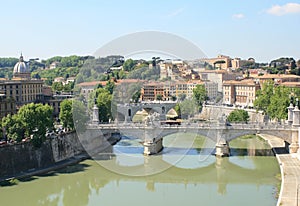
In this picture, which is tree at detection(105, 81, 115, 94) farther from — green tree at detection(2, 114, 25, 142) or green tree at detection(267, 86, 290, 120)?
green tree at detection(2, 114, 25, 142)

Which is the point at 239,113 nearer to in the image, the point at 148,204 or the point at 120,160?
the point at 120,160

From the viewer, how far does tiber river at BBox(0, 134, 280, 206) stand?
1409 cm

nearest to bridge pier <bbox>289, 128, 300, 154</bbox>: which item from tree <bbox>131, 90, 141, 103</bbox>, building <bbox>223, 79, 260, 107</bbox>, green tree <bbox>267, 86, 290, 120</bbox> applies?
green tree <bbox>267, 86, 290, 120</bbox>

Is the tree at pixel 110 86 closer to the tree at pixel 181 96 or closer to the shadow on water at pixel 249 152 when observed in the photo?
the tree at pixel 181 96

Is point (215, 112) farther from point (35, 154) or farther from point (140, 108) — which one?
point (35, 154)

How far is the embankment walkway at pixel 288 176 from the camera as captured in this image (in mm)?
11876

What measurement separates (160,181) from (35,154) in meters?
4.46

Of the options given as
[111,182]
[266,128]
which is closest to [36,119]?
[111,182]

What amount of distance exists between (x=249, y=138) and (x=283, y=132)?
5759mm

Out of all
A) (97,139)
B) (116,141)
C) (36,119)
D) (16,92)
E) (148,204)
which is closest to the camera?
(148,204)

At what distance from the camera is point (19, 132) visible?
55.2 ft

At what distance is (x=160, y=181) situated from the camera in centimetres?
1648

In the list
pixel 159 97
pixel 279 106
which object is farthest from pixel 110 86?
pixel 279 106

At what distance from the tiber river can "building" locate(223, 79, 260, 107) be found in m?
→ 18.2
